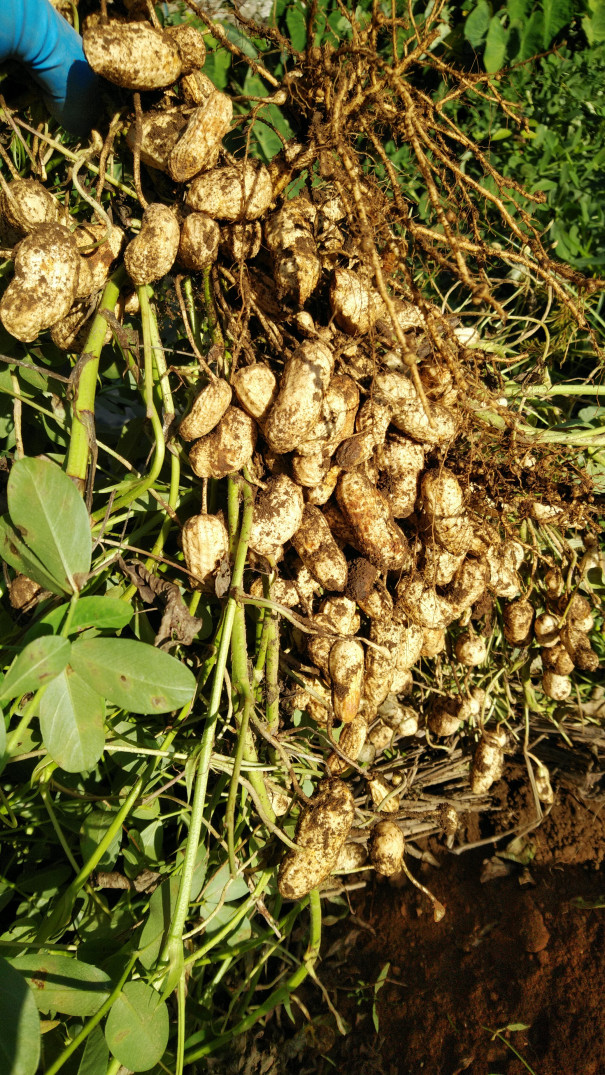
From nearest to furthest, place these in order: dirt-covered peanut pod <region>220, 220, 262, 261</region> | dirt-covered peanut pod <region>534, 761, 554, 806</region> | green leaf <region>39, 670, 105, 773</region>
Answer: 1. green leaf <region>39, 670, 105, 773</region>
2. dirt-covered peanut pod <region>220, 220, 262, 261</region>
3. dirt-covered peanut pod <region>534, 761, 554, 806</region>

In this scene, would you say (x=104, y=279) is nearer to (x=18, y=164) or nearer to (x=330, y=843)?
(x=18, y=164)

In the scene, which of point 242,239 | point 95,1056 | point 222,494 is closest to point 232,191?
point 242,239

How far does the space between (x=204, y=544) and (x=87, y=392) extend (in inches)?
10.0

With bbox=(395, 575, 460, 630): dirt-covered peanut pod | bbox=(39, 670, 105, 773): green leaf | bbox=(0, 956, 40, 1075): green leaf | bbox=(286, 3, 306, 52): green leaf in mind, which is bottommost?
bbox=(395, 575, 460, 630): dirt-covered peanut pod

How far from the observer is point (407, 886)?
128cm

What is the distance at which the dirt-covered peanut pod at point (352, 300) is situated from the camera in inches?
35.5

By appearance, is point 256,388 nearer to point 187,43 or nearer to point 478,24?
point 187,43

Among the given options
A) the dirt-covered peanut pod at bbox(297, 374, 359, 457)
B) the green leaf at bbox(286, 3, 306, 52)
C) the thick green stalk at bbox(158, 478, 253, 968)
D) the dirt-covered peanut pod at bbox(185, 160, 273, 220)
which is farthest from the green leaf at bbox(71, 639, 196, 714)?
the green leaf at bbox(286, 3, 306, 52)

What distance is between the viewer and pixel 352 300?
2.96ft

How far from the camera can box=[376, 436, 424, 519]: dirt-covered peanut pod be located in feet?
3.27

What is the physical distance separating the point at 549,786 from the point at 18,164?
1.42 m

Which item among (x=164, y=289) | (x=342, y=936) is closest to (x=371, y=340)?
(x=164, y=289)

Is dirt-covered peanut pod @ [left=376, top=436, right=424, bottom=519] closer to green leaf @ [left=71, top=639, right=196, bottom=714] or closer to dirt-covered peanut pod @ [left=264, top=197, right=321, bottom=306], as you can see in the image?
dirt-covered peanut pod @ [left=264, top=197, right=321, bottom=306]

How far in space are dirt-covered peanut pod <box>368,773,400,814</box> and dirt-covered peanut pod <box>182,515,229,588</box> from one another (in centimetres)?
50
